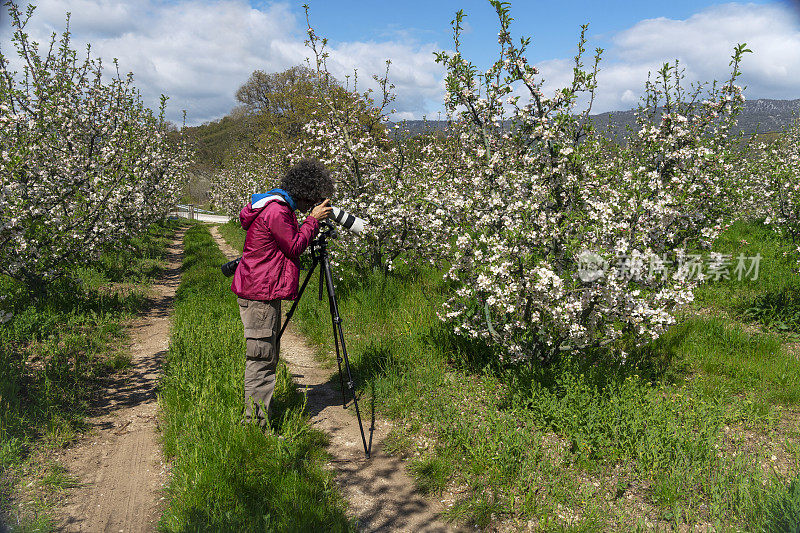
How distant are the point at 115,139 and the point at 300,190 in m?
9.40

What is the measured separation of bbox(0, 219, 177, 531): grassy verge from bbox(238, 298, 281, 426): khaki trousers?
1.59 m

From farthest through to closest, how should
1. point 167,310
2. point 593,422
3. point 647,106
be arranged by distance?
1. point 167,310
2. point 647,106
3. point 593,422

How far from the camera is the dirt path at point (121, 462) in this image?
340 centimetres

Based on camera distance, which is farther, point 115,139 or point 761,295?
point 115,139

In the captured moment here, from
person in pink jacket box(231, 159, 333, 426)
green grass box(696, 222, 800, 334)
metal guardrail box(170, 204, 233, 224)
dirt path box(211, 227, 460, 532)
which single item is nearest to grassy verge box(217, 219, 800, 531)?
dirt path box(211, 227, 460, 532)

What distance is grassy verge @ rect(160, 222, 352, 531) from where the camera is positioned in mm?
3258

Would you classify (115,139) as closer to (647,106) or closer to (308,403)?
(308,403)

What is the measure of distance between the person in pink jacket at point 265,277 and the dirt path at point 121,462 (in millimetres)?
1029

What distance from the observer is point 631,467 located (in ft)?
13.0

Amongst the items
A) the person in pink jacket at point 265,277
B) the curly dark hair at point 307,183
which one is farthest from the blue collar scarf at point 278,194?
the curly dark hair at point 307,183

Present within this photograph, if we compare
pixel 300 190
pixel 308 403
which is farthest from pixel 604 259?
pixel 308 403

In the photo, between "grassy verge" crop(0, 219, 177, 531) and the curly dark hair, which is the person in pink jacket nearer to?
the curly dark hair

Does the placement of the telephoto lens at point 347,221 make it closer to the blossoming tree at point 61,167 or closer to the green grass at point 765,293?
the blossoming tree at point 61,167

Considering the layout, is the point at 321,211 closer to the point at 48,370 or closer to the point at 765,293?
the point at 48,370
